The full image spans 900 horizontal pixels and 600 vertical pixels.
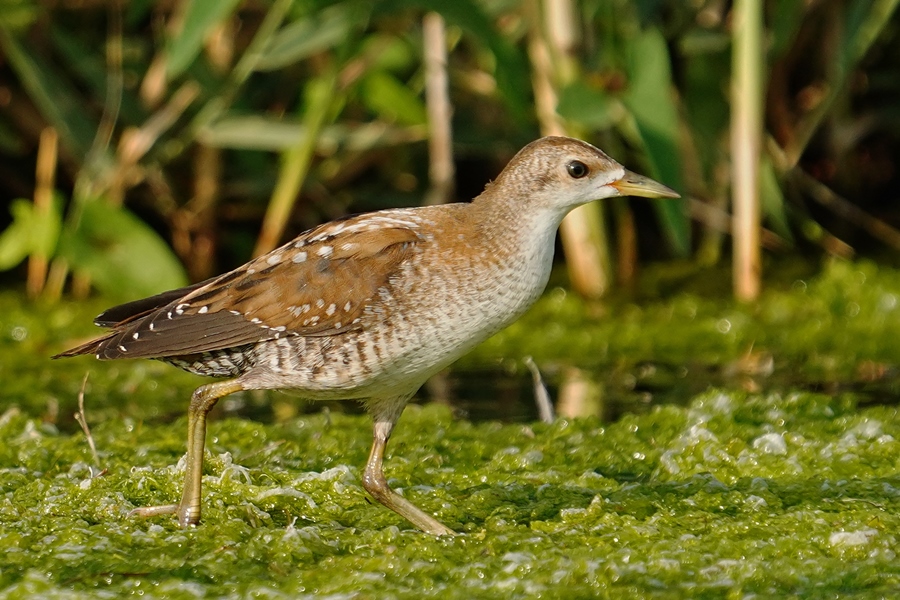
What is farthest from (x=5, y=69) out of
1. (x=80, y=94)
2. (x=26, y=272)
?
(x=26, y=272)

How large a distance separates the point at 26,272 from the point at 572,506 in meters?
5.03

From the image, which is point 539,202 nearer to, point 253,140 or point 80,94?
point 253,140

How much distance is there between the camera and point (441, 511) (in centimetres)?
432

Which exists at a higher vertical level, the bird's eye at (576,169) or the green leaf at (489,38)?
the green leaf at (489,38)

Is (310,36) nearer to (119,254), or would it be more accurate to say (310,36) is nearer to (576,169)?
(119,254)

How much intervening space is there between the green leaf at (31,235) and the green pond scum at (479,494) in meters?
0.63

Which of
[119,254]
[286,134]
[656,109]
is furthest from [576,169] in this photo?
[119,254]

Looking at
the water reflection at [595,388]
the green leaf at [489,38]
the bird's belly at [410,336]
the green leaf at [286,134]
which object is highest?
the green leaf at [286,134]

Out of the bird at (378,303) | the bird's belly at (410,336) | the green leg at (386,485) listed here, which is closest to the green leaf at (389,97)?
the bird at (378,303)

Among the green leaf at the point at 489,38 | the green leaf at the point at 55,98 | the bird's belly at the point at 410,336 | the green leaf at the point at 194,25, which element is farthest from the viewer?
the green leaf at the point at 55,98

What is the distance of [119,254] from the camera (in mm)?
7051

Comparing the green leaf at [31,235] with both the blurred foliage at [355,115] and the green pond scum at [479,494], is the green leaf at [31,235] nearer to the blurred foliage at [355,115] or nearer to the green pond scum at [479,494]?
the blurred foliage at [355,115]

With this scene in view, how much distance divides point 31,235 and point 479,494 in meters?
3.66

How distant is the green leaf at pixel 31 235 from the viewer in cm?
709
